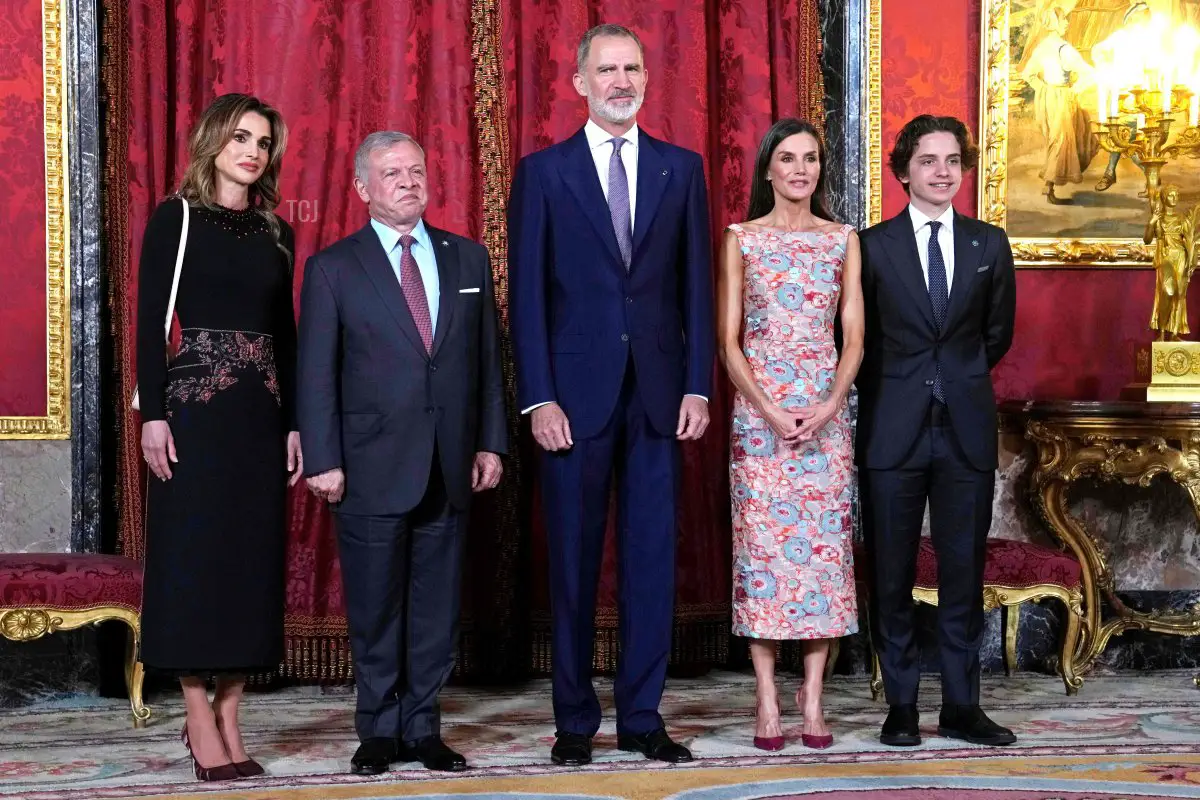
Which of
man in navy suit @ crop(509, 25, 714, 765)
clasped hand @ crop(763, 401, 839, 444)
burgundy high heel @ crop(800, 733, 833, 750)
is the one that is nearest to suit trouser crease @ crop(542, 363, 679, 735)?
man in navy suit @ crop(509, 25, 714, 765)

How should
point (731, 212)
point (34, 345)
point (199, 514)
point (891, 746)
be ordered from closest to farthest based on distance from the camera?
point (199, 514) → point (891, 746) → point (34, 345) → point (731, 212)

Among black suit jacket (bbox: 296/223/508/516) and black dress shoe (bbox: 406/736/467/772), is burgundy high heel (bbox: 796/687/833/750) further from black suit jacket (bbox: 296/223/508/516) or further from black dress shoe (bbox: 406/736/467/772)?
black suit jacket (bbox: 296/223/508/516)

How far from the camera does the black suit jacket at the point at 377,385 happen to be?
346 centimetres

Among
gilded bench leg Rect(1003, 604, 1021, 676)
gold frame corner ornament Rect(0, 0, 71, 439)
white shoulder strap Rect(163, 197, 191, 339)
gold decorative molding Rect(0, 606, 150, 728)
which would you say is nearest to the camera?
white shoulder strap Rect(163, 197, 191, 339)

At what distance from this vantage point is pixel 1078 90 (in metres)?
5.06

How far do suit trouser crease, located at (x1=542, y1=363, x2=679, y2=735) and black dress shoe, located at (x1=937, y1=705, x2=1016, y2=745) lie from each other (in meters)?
0.83

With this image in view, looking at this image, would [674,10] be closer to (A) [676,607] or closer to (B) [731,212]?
(B) [731,212]

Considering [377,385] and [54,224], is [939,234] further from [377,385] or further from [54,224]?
[54,224]

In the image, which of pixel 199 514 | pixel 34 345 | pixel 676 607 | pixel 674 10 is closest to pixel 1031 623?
pixel 676 607

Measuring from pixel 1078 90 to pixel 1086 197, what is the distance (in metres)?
0.39

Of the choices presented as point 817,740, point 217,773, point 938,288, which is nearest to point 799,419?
point 938,288

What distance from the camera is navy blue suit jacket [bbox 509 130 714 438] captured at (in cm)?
355

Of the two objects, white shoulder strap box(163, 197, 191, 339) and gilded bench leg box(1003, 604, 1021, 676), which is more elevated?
white shoulder strap box(163, 197, 191, 339)

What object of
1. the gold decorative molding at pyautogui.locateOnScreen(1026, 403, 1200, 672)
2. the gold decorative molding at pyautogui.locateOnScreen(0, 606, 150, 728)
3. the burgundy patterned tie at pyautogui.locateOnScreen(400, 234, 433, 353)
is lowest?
the gold decorative molding at pyautogui.locateOnScreen(0, 606, 150, 728)
